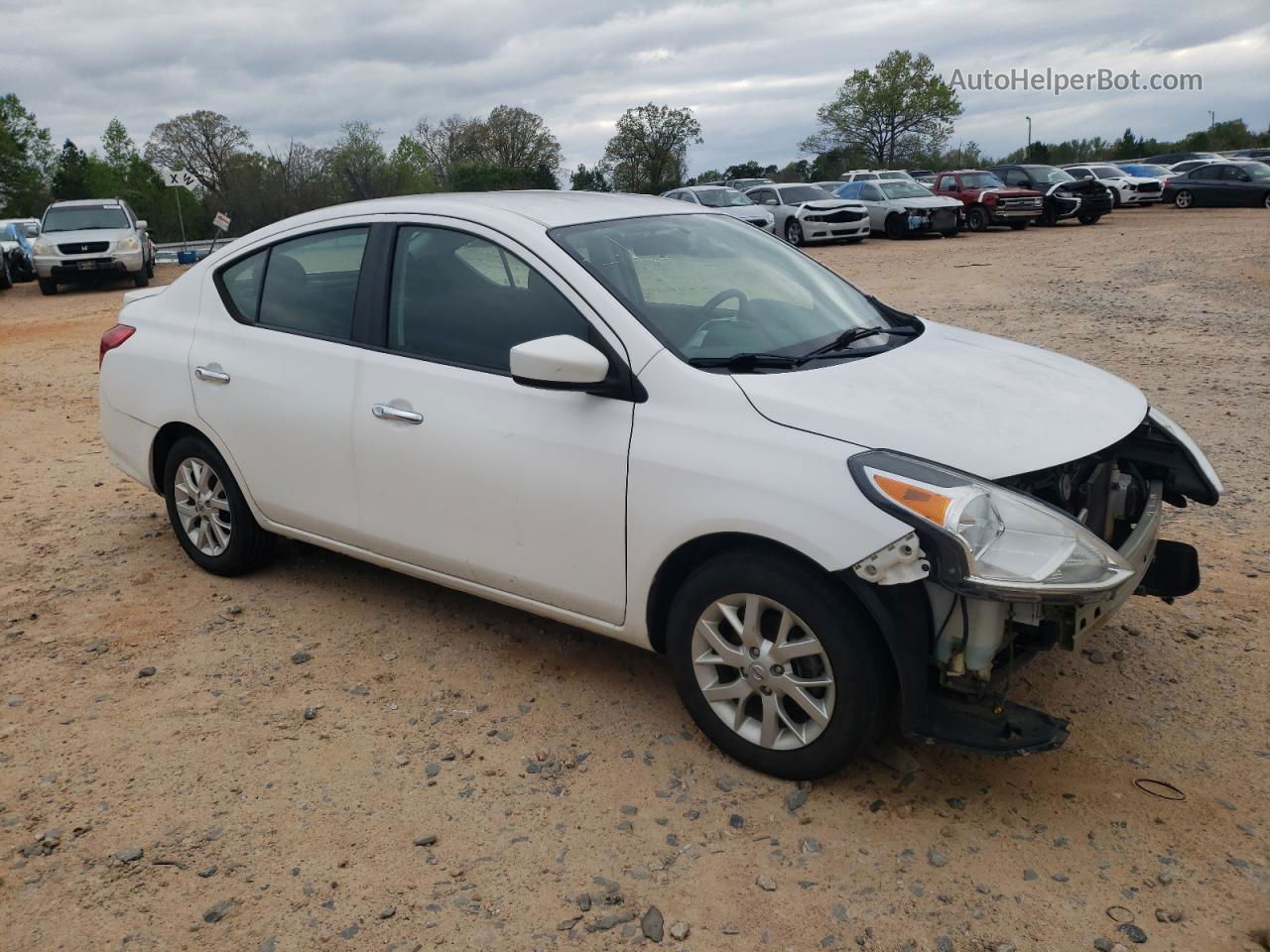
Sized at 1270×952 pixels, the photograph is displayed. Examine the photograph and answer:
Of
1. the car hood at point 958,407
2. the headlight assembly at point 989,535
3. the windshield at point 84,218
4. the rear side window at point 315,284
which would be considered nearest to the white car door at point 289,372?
the rear side window at point 315,284

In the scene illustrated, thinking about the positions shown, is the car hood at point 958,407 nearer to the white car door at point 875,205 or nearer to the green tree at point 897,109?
the white car door at point 875,205

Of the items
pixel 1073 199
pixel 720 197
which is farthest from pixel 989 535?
pixel 1073 199

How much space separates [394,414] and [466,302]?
0.50m

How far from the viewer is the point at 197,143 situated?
64.7 meters

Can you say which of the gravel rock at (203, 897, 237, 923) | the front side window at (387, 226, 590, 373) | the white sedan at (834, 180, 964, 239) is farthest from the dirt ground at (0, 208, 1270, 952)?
the white sedan at (834, 180, 964, 239)

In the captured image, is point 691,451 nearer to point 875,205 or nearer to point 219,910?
point 219,910

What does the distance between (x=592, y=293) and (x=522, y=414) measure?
48 cm

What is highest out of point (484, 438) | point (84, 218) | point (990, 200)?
point (990, 200)

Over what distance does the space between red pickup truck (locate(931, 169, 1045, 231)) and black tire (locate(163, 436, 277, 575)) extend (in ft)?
81.4

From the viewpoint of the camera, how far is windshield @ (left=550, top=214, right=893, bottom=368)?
11.9ft

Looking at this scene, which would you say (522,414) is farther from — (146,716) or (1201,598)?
(1201,598)

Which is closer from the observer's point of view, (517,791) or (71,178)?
(517,791)

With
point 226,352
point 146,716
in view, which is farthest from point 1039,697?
point 226,352

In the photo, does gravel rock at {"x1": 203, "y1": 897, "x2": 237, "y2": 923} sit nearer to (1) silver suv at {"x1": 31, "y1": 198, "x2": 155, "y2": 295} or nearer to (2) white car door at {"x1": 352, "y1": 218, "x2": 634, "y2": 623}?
(2) white car door at {"x1": 352, "y1": 218, "x2": 634, "y2": 623}
